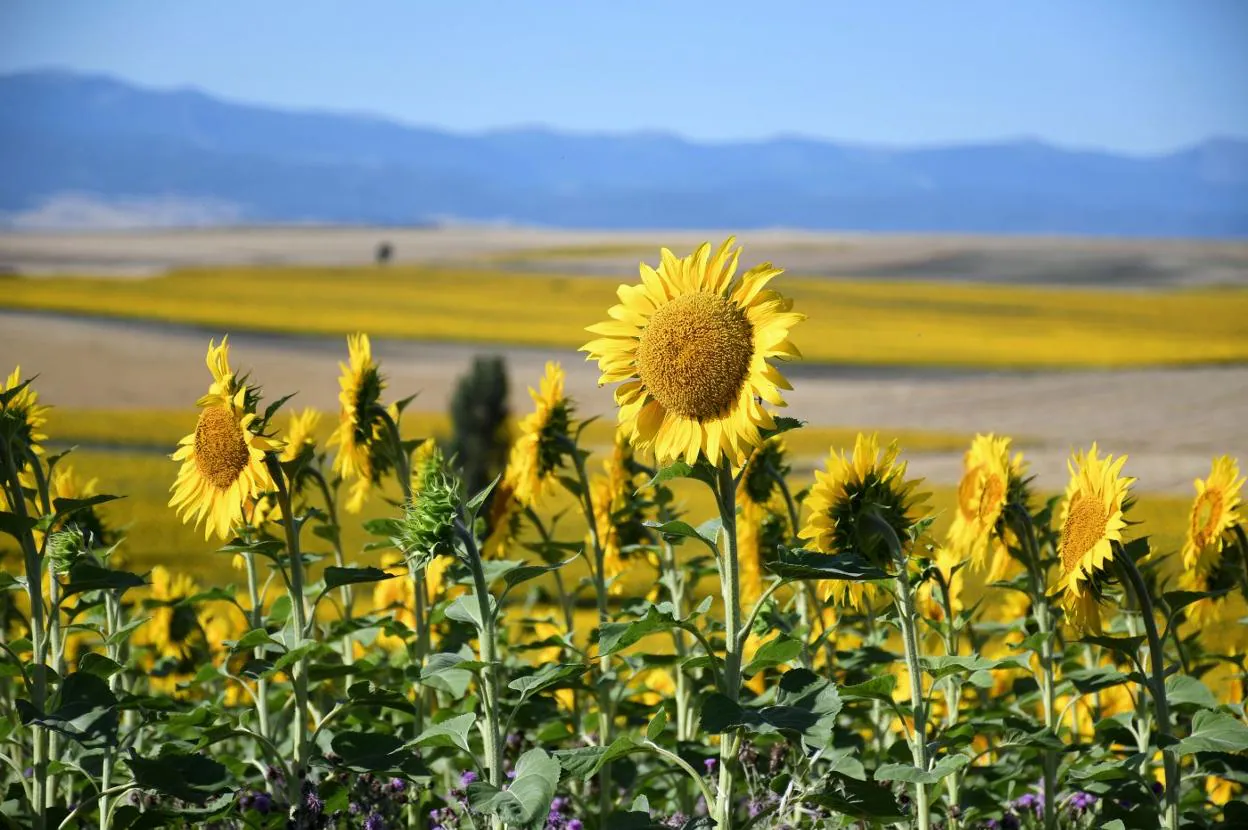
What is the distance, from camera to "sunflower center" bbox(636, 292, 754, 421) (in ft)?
7.30

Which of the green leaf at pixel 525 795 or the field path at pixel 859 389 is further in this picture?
the field path at pixel 859 389

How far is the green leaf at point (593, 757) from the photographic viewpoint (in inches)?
87.4

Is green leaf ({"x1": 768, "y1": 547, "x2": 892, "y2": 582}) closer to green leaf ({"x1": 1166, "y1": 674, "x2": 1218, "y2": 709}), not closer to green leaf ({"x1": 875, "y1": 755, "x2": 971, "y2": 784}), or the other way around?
green leaf ({"x1": 875, "y1": 755, "x2": 971, "y2": 784})

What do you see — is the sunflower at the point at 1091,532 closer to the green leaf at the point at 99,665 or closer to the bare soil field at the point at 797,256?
the green leaf at the point at 99,665

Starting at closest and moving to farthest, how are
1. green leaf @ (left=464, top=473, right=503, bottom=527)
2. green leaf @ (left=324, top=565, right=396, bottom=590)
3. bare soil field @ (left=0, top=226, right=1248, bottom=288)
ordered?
green leaf @ (left=464, top=473, right=503, bottom=527)
green leaf @ (left=324, top=565, right=396, bottom=590)
bare soil field @ (left=0, top=226, right=1248, bottom=288)

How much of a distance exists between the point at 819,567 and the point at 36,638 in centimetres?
164

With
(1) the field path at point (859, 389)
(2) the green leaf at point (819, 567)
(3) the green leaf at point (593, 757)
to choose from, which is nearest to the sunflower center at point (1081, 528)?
(2) the green leaf at point (819, 567)

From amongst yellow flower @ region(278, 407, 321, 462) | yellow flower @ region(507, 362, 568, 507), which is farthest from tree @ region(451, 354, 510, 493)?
yellow flower @ region(507, 362, 568, 507)

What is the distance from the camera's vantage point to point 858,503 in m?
2.55

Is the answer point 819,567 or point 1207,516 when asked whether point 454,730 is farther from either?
point 1207,516

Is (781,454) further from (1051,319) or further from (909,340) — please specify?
(1051,319)

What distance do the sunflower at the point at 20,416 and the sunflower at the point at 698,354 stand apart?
3.87 feet

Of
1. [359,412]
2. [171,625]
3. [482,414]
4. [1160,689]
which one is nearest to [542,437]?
[359,412]

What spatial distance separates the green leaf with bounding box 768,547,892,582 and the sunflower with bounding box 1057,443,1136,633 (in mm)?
479
